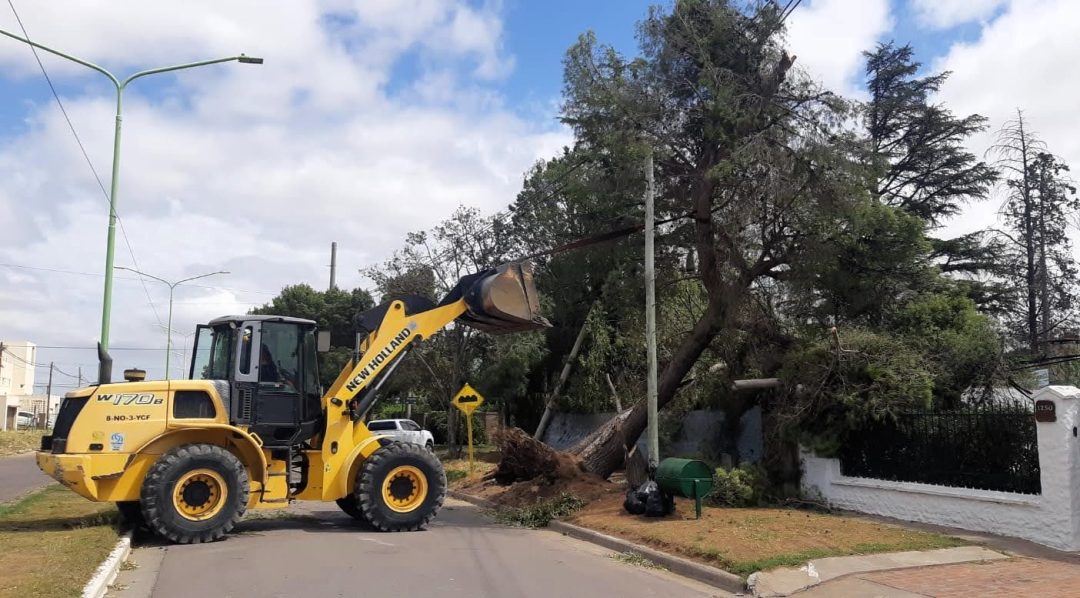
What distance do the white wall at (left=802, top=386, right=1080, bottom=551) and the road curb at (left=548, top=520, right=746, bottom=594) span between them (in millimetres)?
4596

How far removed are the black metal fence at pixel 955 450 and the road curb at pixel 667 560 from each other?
4.86 metres

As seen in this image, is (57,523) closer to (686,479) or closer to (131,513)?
(131,513)

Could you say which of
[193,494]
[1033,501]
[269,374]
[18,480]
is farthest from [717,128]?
[18,480]

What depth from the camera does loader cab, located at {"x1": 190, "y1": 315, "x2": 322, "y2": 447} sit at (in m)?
13.2

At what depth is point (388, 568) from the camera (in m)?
10.5

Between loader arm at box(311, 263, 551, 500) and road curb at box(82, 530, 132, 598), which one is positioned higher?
loader arm at box(311, 263, 551, 500)

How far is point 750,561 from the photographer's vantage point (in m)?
10.4

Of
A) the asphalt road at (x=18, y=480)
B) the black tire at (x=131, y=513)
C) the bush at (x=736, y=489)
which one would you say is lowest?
the asphalt road at (x=18, y=480)

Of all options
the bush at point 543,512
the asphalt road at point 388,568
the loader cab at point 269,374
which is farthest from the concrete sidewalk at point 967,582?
the loader cab at point 269,374

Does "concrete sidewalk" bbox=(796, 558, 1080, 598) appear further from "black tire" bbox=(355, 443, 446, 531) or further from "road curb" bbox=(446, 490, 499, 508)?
"road curb" bbox=(446, 490, 499, 508)

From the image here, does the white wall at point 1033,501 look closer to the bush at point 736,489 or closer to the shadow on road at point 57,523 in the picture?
the bush at point 736,489

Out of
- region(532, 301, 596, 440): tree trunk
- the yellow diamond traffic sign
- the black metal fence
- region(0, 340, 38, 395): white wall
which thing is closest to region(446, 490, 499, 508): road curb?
the yellow diamond traffic sign

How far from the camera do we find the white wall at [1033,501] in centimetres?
1129

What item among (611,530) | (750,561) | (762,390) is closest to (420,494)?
(611,530)
